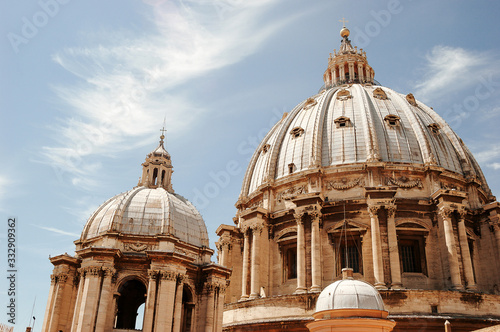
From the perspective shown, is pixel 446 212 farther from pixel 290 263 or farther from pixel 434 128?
pixel 290 263

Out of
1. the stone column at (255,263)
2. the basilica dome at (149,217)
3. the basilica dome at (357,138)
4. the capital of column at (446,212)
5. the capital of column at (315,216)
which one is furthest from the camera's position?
the basilica dome at (357,138)

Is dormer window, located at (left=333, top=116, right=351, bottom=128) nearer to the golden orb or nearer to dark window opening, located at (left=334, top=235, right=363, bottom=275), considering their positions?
dark window opening, located at (left=334, top=235, right=363, bottom=275)

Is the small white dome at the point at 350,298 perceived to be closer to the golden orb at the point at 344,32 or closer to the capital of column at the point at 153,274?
the capital of column at the point at 153,274

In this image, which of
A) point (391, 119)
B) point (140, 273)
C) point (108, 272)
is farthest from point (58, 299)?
point (391, 119)

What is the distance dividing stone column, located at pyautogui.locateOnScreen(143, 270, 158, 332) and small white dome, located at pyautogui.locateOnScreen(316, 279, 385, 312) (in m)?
→ 12.2

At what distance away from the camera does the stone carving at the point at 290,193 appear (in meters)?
45.0

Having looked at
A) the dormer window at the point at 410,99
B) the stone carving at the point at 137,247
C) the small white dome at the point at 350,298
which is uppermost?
the dormer window at the point at 410,99

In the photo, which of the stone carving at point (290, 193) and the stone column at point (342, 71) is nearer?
the stone carving at point (290, 193)

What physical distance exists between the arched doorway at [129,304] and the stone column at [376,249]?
58.1 ft

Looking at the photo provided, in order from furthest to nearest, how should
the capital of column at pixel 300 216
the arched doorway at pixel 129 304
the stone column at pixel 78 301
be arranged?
1. the capital of column at pixel 300 216
2. the arched doorway at pixel 129 304
3. the stone column at pixel 78 301

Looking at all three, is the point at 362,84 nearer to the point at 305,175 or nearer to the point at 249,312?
the point at 305,175

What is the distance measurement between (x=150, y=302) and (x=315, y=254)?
15.1 meters

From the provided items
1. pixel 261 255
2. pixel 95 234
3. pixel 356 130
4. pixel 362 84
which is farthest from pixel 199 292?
pixel 362 84

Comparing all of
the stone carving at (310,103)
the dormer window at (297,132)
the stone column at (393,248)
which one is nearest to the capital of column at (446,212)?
the stone column at (393,248)
